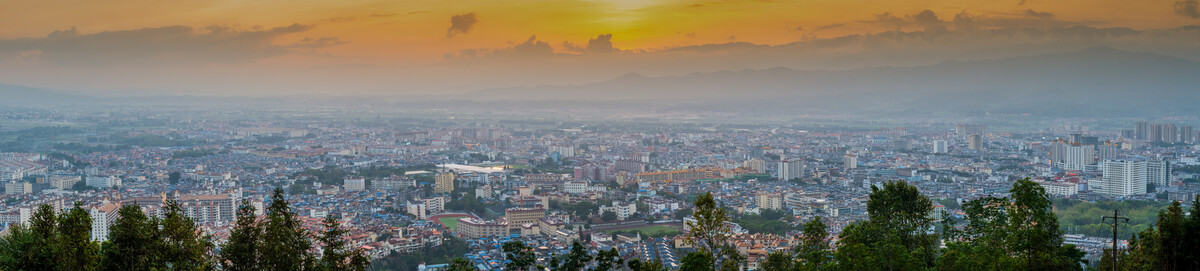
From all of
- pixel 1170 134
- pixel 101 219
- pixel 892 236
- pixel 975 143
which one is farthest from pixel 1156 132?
pixel 101 219

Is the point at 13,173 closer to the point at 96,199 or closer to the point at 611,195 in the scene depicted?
the point at 96,199

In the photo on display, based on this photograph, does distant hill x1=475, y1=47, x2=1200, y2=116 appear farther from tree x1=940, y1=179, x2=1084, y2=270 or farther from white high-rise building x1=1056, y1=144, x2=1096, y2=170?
tree x1=940, y1=179, x2=1084, y2=270

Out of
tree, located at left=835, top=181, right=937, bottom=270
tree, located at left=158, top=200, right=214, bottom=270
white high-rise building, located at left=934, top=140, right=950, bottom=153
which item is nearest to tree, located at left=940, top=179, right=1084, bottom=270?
tree, located at left=835, top=181, right=937, bottom=270

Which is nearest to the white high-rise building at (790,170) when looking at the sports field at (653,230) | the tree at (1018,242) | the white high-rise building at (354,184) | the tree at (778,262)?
the sports field at (653,230)

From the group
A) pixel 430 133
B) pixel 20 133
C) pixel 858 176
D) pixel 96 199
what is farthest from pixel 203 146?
pixel 858 176

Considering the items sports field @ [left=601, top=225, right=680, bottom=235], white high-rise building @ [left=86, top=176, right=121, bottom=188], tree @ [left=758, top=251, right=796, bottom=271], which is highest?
tree @ [left=758, top=251, right=796, bottom=271]

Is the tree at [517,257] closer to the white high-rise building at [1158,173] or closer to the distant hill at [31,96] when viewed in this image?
the white high-rise building at [1158,173]
